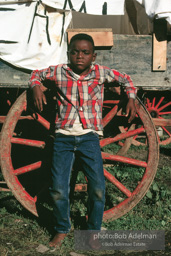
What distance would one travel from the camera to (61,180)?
92.0 inches

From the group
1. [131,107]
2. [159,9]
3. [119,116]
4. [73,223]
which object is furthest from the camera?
[119,116]

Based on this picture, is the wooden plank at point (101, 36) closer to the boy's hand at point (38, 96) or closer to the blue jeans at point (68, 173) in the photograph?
the boy's hand at point (38, 96)

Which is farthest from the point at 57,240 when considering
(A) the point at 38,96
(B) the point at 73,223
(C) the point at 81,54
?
(C) the point at 81,54

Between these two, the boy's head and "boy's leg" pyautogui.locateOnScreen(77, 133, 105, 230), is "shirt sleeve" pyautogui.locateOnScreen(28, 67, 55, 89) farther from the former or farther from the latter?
"boy's leg" pyautogui.locateOnScreen(77, 133, 105, 230)

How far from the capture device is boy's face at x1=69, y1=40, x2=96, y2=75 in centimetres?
233

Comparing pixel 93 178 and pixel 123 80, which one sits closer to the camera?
pixel 93 178

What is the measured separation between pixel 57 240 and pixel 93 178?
558mm

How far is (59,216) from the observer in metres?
2.35

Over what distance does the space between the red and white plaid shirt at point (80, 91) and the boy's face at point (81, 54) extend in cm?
7

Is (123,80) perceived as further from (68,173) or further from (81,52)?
(68,173)

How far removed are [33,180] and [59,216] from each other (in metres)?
1.54

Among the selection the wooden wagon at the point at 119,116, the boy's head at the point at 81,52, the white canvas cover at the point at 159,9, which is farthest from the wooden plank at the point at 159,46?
the boy's head at the point at 81,52

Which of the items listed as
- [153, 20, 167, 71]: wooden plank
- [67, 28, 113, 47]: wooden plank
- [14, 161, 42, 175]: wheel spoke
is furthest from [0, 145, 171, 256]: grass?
[67, 28, 113, 47]: wooden plank

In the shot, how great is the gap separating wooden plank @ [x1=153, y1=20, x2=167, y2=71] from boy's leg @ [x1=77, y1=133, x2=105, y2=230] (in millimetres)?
915
